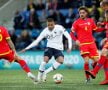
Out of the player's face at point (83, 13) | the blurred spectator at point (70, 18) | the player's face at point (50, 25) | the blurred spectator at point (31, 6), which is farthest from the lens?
A: the blurred spectator at point (31, 6)

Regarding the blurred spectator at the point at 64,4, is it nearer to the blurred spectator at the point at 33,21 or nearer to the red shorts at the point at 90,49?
the blurred spectator at the point at 33,21

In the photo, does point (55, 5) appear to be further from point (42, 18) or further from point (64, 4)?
point (42, 18)

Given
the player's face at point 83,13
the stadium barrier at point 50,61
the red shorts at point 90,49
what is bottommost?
the stadium barrier at point 50,61

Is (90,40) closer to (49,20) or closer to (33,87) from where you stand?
(49,20)

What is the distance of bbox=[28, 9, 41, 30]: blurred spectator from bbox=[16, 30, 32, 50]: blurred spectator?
2.52 feet

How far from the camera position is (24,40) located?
25.4m

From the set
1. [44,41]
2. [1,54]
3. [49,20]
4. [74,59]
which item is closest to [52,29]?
[49,20]

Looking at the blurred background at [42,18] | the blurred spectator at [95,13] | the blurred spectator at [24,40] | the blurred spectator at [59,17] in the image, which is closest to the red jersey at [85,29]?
the blurred background at [42,18]

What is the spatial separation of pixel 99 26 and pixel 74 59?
8.14 m

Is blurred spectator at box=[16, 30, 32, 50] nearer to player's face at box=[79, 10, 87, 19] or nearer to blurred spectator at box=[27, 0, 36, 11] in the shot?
blurred spectator at box=[27, 0, 36, 11]

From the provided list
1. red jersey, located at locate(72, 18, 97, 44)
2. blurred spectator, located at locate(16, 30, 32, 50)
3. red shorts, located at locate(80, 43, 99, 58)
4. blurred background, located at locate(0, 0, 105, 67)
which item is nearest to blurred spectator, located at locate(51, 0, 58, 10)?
blurred background, located at locate(0, 0, 105, 67)

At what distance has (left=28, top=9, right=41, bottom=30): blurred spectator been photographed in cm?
2600

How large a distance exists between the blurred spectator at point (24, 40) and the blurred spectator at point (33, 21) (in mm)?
769

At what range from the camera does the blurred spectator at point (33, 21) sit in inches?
1024
